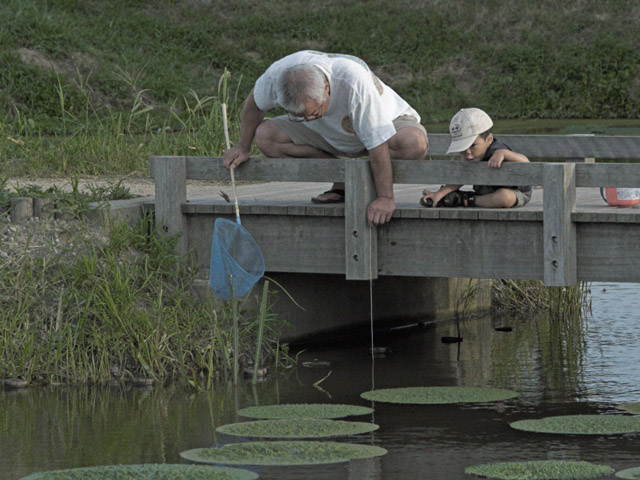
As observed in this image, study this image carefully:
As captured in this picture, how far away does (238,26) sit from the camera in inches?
1331

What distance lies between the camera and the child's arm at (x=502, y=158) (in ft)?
27.9

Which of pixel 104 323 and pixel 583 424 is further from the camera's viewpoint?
pixel 104 323

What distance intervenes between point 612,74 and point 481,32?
393 cm

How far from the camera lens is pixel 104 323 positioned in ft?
29.1

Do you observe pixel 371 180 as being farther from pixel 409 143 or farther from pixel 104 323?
pixel 104 323

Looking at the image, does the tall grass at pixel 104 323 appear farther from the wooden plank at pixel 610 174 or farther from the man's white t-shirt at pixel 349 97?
the wooden plank at pixel 610 174

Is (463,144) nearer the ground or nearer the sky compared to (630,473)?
nearer the sky

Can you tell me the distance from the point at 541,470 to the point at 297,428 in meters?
1.44

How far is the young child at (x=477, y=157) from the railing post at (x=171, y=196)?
1630 mm

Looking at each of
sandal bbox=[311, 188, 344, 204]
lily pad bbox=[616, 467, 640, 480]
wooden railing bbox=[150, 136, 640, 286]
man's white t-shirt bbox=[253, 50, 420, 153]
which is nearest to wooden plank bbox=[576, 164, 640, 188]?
wooden railing bbox=[150, 136, 640, 286]

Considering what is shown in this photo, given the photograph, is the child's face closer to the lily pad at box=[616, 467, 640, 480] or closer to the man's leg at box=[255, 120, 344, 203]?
the man's leg at box=[255, 120, 344, 203]

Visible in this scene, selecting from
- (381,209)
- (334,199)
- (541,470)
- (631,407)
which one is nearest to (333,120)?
(381,209)

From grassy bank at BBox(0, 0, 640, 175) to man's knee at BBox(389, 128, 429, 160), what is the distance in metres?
16.3

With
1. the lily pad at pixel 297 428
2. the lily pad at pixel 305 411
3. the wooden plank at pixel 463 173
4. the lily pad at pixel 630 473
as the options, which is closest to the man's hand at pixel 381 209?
the wooden plank at pixel 463 173
